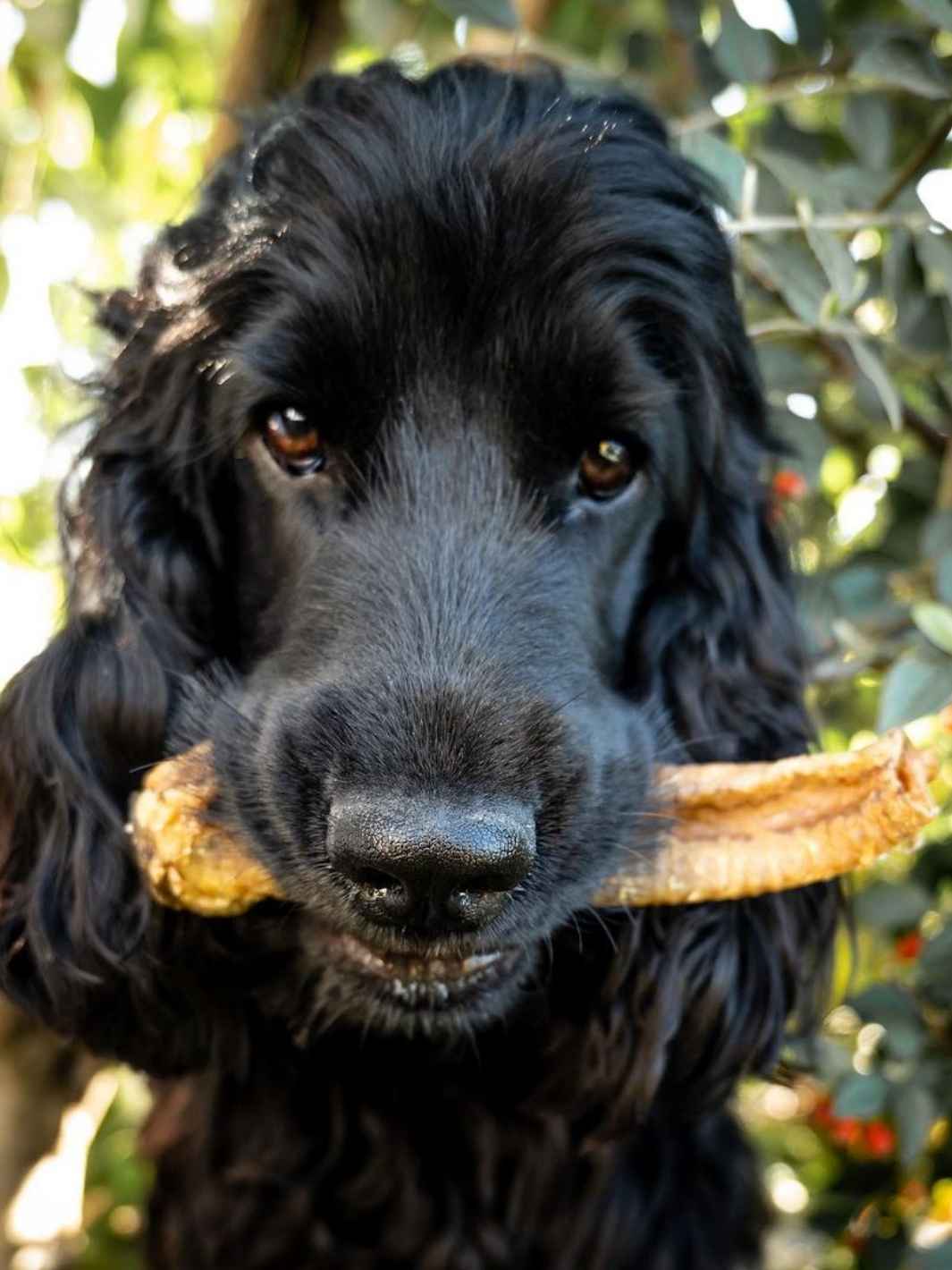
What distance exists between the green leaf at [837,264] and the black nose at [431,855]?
0.81 m

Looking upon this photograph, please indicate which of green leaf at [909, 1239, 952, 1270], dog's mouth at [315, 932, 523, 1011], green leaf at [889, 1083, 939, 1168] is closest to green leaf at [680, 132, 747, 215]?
dog's mouth at [315, 932, 523, 1011]

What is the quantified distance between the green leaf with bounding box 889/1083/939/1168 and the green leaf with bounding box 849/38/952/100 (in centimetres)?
134

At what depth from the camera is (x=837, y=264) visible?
177cm

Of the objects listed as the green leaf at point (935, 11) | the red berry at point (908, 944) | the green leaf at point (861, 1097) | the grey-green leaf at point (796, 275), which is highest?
the green leaf at point (935, 11)

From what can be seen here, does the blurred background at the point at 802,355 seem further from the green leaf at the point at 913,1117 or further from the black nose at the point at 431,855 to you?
the black nose at the point at 431,855

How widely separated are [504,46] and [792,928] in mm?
1704

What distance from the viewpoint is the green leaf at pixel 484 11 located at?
200 centimetres

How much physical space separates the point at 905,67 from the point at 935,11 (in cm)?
22

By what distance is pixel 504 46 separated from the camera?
2.65 m

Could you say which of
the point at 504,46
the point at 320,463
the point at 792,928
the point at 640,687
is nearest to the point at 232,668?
the point at 320,463

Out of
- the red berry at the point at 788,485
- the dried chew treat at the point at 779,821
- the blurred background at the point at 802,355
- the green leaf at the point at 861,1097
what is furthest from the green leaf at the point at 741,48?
the green leaf at the point at 861,1097

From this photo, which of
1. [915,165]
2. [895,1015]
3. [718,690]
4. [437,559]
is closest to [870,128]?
[915,165]

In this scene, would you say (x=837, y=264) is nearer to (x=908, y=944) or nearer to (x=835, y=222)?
(x=835, y=222)

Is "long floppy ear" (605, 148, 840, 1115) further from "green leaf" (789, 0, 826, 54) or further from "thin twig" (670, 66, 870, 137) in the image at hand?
"green leaf" (789, 0, 826, 54)
